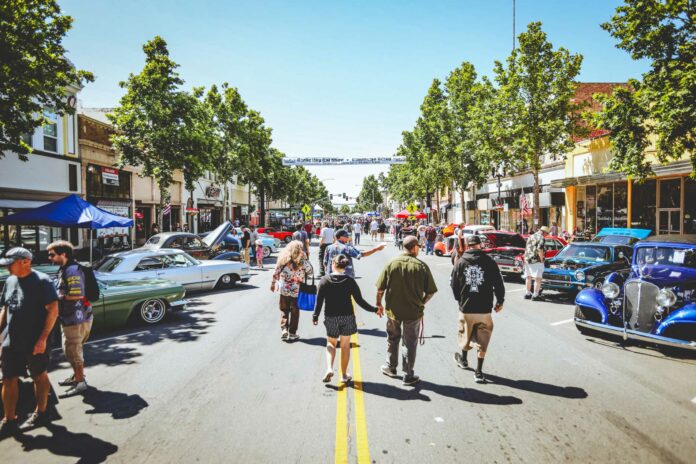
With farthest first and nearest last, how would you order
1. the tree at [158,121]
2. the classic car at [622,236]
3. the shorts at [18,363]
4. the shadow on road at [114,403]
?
the tree at [158,121] → the classic car at [622,236] → the shadow on road at [114,403] → the shorts at [18,363]

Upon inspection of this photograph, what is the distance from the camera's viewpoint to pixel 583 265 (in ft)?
37.9

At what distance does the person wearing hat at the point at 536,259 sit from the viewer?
1080 centimetres

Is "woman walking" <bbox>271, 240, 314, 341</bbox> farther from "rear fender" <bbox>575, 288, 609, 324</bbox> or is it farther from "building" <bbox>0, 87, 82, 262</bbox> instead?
"building" <bbox>0, 87, 82, 262</bbox>

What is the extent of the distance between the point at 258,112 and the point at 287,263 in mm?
31913

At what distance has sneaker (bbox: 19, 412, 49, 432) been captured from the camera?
4.41 meters

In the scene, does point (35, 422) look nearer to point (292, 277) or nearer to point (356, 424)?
point (356, 424)

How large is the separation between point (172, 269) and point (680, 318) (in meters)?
10.9

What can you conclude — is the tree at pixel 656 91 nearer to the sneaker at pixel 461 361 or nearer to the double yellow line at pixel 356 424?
the sneaker at pixel 461 361

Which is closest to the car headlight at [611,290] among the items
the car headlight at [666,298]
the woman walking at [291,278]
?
the car headlight at [666,298]

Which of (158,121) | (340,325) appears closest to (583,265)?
(340,325)

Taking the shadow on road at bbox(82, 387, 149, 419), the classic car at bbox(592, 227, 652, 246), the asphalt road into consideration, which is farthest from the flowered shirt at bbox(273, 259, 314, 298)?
the classic car at bbox(592, 227, 652, 246)

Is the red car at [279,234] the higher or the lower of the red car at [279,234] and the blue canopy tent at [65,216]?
the lower

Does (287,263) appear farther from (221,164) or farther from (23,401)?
(221,164)

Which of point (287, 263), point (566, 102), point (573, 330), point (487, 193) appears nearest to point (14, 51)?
point (287, 263)
